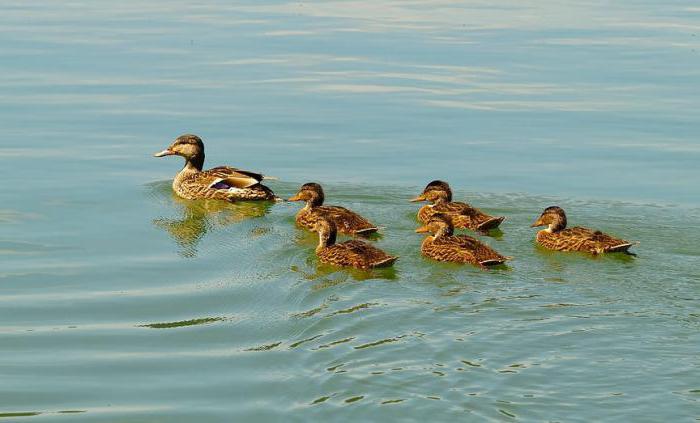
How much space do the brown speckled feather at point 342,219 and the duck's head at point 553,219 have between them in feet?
4.79

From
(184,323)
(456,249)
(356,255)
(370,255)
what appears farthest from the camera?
(456,249)

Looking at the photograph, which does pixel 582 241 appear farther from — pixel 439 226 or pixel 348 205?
pixel 348 205

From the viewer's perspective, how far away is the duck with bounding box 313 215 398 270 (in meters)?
10.8

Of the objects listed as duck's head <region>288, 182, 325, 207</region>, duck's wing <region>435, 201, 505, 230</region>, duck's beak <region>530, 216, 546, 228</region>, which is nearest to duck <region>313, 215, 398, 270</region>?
duck's head <region>288, 182, 325, 207</region>

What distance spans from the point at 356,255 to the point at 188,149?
4.23 meters

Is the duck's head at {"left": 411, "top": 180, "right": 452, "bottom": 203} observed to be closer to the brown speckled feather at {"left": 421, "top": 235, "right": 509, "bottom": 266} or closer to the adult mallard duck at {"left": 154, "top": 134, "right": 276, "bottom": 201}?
the brown speckled feather at {"left": 421, "top": 235, "right": 509, "bottom": 266}

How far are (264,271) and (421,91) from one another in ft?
27.2

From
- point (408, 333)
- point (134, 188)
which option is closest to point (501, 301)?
point (408, 333)

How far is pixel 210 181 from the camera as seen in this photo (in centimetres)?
1398

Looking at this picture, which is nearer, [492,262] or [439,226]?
[492,262]

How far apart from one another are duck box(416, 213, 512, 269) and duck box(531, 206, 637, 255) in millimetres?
532

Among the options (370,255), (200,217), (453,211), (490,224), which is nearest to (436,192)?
(453,211)

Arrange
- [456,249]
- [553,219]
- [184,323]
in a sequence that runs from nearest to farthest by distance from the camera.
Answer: [184,323] < [456,249] < [553,219]

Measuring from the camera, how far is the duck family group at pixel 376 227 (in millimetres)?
10953
